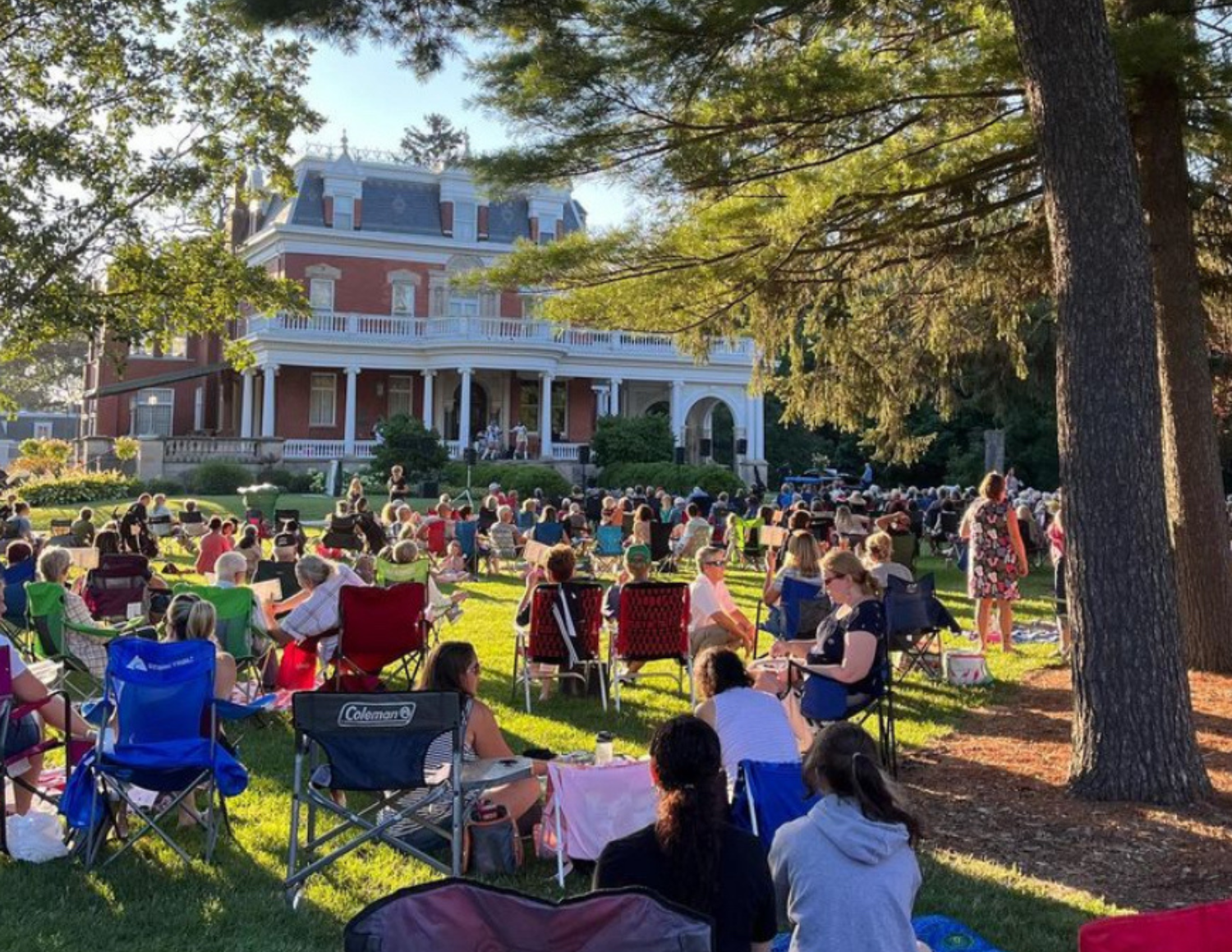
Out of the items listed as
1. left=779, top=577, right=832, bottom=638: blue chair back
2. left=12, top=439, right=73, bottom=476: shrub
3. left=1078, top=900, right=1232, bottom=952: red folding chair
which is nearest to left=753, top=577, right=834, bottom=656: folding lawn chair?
left=779, top=577, right=832, bottom=638: blue chair back

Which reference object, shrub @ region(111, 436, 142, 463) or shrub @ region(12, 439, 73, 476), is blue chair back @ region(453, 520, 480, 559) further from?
shrub @ region(12, 439, 73, 476)

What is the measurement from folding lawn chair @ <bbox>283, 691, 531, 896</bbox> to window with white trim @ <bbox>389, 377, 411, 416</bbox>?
34.3m

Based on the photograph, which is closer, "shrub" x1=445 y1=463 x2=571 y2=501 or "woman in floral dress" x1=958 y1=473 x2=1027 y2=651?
"woman in floral dress" x1=958 y1=473 x2=1027 y2=651

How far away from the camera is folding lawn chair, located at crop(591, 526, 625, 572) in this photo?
55.2 feet

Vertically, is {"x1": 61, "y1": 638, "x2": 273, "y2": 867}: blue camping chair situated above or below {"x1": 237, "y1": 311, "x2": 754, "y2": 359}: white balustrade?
below

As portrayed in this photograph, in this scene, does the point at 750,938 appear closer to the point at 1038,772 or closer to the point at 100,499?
the point at 1038,772

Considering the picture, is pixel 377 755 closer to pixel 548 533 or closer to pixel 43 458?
pixel 548 533

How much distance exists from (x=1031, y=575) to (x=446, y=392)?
24.4 meters

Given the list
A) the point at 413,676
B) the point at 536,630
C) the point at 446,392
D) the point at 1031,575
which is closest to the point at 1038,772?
the point at 536,630

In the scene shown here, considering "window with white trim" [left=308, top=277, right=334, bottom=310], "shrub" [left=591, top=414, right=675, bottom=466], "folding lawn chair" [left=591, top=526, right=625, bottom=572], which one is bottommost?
"folding lawn chair" [left=591, top=526, right=625, bottom=572]

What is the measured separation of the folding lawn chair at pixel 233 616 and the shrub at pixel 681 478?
24.4m

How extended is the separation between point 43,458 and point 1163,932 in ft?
119

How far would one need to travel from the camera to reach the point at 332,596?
768 centimetres

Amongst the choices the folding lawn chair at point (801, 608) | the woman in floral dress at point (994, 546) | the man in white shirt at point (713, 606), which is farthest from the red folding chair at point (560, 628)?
the woman in floral dress at point (994, 546)
